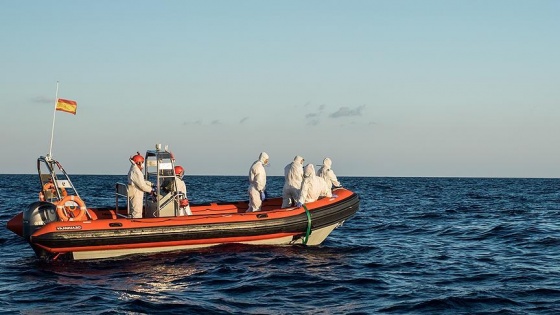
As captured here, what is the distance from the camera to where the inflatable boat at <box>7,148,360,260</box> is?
1280cm

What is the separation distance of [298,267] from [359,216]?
41.7 feet

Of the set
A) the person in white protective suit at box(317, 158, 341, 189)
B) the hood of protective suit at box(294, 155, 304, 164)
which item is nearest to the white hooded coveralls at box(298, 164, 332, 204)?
the hood of protective suit at box(294, 155, 304, 164)

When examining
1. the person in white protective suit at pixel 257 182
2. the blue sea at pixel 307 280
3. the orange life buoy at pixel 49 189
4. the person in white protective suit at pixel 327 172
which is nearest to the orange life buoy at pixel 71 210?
the orange life buoy at pixel 49 189

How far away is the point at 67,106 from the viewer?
45.1 feet

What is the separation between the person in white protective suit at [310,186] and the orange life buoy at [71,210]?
173 inches

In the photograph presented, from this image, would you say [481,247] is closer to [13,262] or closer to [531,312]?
[531,312]

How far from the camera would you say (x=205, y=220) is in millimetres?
13695

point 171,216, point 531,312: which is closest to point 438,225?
point 171,216

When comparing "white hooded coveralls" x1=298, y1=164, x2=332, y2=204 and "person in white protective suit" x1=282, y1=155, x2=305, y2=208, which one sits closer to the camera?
"white hooded coveralls" x1=298, y1=164, x2=332, y2=204

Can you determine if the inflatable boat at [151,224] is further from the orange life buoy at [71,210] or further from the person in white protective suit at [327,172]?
the person in white protective suit at [327,172]

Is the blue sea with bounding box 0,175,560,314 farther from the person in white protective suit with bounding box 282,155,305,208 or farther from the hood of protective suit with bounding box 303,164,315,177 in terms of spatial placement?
the hood of protective suit with bounding box 303,164,315,177

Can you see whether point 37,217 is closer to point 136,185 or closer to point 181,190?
point 136,185

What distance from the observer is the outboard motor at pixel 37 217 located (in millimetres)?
12898

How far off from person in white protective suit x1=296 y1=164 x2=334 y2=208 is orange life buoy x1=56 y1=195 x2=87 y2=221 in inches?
173
